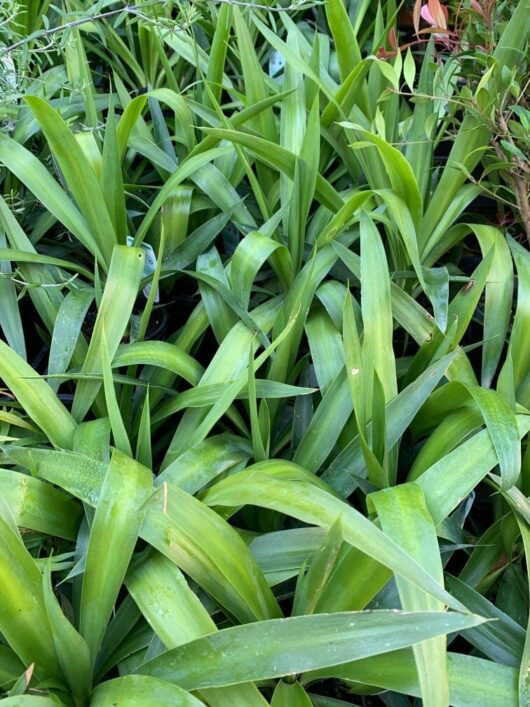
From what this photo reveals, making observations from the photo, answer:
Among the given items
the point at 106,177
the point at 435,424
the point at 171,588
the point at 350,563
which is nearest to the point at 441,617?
the point at 350,563

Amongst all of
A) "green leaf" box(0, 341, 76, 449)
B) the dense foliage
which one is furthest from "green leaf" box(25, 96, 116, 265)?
"green leaf" box(0, 341, 76, 449)

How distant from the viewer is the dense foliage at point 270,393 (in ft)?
→ 2.08

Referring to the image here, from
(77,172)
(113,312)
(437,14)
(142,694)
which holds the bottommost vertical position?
(142,694)

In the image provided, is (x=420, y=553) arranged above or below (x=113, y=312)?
below

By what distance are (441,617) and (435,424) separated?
0.38 metres

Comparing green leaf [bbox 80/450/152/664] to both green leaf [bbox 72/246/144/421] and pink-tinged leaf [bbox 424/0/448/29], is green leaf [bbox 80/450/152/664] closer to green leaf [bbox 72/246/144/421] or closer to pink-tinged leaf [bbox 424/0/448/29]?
green leaf [bbox 72/246/144/421]

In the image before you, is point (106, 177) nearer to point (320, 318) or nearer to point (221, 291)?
point (221, 291)

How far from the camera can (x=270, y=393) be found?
0.87 meters

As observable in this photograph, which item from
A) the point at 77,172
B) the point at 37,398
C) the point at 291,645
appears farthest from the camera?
the point at 77,172

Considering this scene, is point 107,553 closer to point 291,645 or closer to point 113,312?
point 291,645

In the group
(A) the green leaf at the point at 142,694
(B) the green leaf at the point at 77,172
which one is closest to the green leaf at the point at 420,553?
(A) the green leaf at the point at 142,694

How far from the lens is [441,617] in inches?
21.2

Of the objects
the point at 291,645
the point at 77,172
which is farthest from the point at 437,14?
the point at 291,645

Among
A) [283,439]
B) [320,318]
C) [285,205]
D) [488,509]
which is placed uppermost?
[285,205]
